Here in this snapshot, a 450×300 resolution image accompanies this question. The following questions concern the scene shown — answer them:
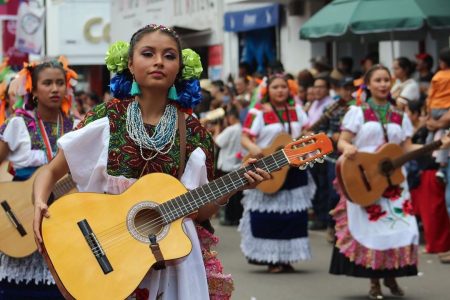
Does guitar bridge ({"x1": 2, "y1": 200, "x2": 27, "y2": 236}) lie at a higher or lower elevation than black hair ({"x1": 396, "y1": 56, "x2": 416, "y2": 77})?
lower

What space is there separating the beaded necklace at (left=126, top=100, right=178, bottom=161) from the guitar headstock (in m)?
0.56

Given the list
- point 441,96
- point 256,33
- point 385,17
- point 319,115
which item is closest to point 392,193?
point 441,96

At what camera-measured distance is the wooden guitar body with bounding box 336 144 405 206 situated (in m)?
8.91

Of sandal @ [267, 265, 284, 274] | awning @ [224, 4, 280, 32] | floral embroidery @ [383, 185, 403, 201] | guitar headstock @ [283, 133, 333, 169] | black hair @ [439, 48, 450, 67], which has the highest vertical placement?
awning @ [224, 4, 280, 32]

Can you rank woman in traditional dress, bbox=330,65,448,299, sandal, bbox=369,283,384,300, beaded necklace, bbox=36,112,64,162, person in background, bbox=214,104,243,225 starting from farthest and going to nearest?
person in background, bbox=214,104,243,225 < sandal, bbox=369,283,384,300 < woman in traditional dress, bbox=330,65,448,299 < beaded necklace, bbox=36,112,64,162

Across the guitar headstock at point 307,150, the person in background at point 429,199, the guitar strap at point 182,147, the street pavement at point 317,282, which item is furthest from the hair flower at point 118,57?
the person in background at point 429,199

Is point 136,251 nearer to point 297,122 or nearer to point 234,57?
point 297,122

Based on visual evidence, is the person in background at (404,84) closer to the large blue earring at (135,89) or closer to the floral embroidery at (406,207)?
the floral embroidery at (406,207)

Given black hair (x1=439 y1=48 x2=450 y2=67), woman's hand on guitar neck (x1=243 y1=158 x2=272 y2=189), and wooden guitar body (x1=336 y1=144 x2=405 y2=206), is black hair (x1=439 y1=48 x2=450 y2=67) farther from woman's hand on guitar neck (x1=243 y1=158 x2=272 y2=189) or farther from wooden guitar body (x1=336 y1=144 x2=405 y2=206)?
woman's hand on guitar neck (x1=243 y1=158 x2=272 y2=189)

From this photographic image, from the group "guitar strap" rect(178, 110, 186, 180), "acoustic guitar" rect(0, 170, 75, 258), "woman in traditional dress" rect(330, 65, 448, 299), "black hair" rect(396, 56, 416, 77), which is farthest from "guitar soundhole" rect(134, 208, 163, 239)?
"black hair" rect(396, 56, 416, 77)

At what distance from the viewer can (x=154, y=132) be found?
204 inches

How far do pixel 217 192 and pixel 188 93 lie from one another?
1.86 ft

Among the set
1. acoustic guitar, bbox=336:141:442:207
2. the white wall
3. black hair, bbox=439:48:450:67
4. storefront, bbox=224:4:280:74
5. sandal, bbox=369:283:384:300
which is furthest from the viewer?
the white wall

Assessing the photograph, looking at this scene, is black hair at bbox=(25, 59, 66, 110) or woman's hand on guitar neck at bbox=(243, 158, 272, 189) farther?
black hair at bbox=(25, 59, 66, 110)
